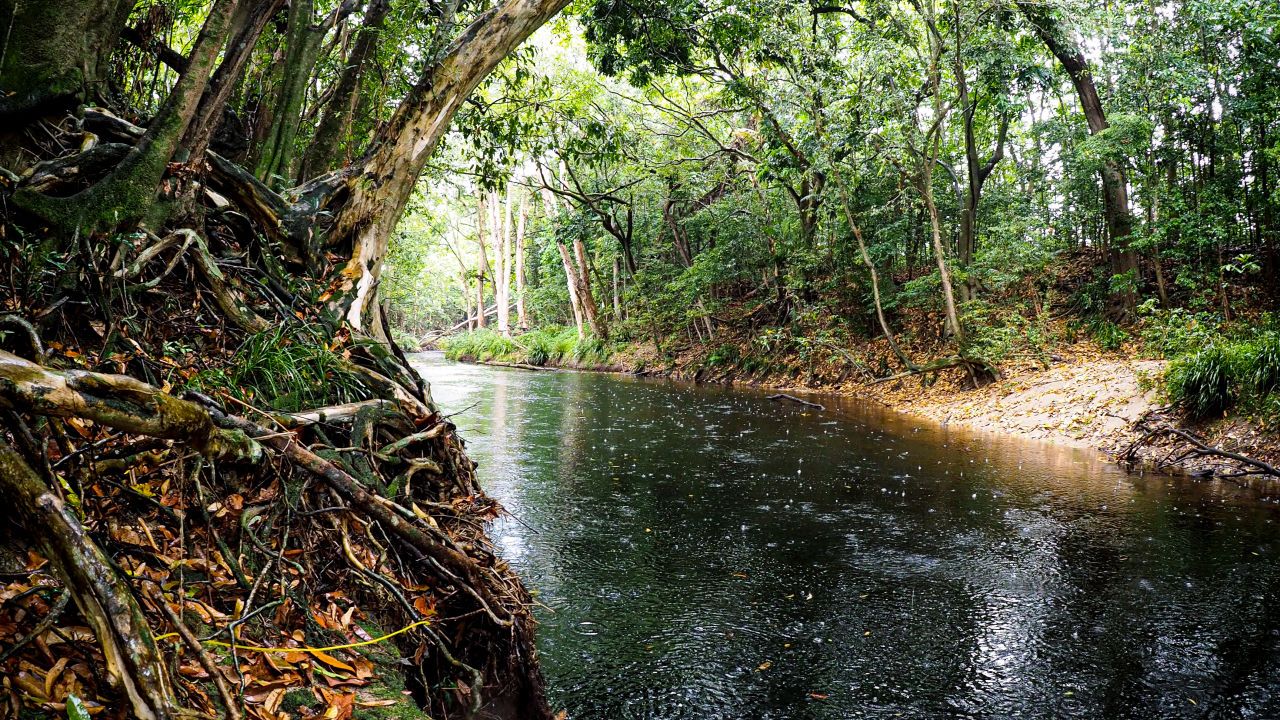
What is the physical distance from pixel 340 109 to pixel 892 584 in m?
6.79

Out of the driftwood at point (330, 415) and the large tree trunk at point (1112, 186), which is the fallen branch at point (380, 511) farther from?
the large tree trunk at point (1112, 186)

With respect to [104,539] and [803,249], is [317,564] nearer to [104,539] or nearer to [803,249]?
[104,539]

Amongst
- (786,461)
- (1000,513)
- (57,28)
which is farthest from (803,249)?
(57,28)

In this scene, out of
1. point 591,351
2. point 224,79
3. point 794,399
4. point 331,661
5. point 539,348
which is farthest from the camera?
point 539,348

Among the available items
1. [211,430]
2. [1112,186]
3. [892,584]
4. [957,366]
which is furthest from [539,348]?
[211,430]

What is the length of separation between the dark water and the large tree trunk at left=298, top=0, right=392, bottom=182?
152 inches

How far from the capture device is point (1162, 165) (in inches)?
540

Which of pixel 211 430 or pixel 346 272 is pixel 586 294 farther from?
pixel 211 430

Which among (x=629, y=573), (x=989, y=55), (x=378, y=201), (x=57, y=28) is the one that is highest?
(x=989, y=55)

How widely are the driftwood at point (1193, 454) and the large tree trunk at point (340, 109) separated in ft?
32.2

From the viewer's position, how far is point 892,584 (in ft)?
15.3

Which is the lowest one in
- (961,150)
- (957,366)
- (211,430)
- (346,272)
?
(957,366)

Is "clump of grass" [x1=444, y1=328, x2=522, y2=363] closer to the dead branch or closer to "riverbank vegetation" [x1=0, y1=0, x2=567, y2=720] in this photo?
"riverbank vegetation" [x1=0, y1=0, x2=567, y2=720]

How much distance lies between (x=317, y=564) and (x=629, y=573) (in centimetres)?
241
